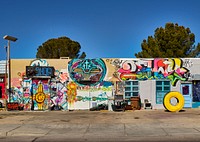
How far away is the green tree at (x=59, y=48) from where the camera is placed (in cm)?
5047

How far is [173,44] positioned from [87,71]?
17.3 m

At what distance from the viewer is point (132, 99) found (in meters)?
24.5

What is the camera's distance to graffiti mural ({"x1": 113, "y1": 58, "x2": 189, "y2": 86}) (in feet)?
81.9

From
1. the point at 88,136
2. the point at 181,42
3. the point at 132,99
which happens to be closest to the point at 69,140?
the point at 88,136

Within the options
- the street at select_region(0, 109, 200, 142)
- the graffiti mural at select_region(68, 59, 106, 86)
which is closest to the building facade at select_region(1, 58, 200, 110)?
the graffiti mural at select_region(68, 59, 106, 86)

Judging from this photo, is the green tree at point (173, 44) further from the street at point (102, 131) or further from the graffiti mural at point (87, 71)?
the street at point (102, 131)

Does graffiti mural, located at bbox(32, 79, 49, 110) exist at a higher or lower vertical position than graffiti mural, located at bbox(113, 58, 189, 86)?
lower

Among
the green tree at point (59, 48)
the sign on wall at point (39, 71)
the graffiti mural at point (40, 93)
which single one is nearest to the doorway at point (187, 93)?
the sign on wall at point (39, 71)

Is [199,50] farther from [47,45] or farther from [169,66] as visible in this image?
[47,45]

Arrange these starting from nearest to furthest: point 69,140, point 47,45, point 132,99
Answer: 1. point 69,140
2. point 132,99
3. point 47,45

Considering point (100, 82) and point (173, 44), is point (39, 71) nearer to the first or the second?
point (100, 82)

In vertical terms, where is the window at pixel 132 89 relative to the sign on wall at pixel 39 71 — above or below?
below

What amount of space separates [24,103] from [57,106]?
245 centimetres

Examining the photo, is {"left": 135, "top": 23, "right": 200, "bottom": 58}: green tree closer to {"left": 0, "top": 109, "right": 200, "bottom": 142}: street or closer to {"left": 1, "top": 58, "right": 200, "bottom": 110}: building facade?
{"left": 1, "top": 58, "right": 200, "bottom": 110}: building facade
